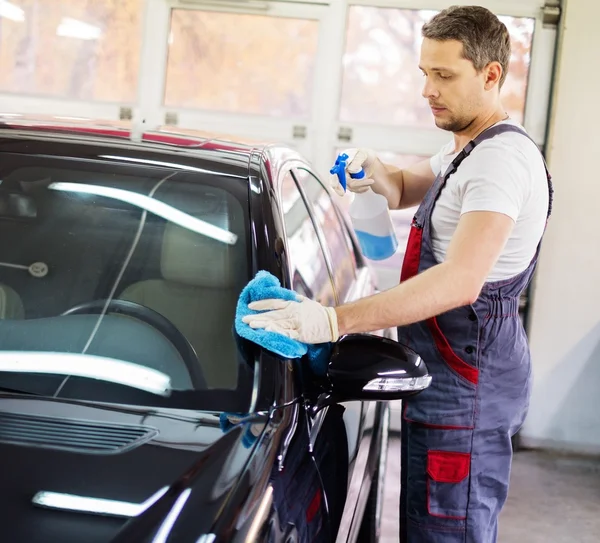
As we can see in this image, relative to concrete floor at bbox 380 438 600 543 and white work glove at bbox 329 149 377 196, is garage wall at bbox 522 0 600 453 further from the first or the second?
white work glove at bbox 329 149 377 196

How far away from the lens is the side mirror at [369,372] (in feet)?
5.28

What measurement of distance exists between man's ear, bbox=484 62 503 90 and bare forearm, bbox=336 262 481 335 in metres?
0.50

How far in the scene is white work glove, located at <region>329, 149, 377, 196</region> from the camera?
2412 mm

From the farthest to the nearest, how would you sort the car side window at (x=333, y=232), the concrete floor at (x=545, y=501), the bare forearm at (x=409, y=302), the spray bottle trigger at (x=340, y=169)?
the concrete floor at (x=545, y=501) < the car side window at (x=333, y=232) < the spray bottle trigger at (x=340, y=169) < the bare forearm at (x=409, y=302)

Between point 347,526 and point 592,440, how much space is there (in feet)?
10.4

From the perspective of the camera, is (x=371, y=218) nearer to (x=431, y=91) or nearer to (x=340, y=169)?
(x=340, y=169)

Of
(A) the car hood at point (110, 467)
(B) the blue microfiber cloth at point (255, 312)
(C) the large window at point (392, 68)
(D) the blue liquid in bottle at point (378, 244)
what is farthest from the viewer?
(C) the large window at point (392, 68)

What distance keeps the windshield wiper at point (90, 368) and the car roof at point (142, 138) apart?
19.6 inches

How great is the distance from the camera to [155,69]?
4699 millimetres

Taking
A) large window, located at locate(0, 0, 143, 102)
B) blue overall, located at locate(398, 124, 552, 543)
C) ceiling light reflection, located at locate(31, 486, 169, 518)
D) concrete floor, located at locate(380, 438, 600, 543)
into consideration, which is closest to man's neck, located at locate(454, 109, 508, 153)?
blue overall, located at locate(398, 124, 552, 543)

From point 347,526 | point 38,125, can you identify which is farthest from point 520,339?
point 38,125

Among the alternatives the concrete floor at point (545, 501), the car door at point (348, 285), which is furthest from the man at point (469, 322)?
the concrete floor at point (545, 501)

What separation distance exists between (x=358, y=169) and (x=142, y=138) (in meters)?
0.68

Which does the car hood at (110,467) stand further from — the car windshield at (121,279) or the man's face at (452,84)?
the man's face at (452,84)
